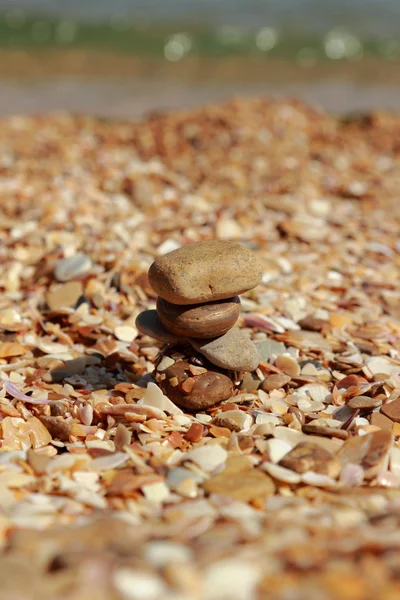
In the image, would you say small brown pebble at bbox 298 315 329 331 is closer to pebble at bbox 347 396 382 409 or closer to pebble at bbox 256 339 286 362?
pebble at bbox 256 339 286 362

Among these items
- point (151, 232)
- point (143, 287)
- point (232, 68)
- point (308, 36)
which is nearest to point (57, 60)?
point (232, 68)

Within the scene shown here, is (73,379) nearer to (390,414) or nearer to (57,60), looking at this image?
(390,414)

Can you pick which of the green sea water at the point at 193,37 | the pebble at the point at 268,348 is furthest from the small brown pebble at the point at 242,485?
the green sea water at the point at 193,37

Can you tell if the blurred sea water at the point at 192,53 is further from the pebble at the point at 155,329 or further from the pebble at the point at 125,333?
the pebble at the point at 155,329

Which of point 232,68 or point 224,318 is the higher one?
point 232,68

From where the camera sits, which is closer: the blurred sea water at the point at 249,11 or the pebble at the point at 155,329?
the pebble at the point at 155,329

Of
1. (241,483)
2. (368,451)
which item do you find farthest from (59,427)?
(368,451)

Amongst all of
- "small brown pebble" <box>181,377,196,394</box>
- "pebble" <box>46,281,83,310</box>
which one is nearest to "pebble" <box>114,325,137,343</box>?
"pebble" <box>46,281,83,310</box>
